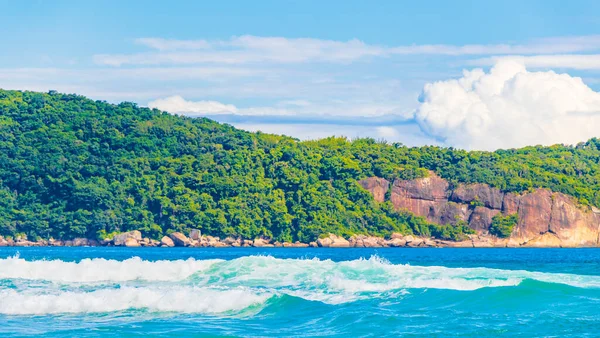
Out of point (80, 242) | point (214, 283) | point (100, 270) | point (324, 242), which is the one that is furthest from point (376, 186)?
point (214, 283)

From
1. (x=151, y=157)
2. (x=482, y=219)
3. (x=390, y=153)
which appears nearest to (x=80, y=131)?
(x=151, y=157)

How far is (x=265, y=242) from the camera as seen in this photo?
124000 millimetres

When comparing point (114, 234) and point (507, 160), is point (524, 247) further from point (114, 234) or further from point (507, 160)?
point (114, 234)

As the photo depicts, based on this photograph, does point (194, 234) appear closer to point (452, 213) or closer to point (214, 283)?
point (452, 213)

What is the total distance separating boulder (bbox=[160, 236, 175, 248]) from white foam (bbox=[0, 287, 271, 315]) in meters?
92.2

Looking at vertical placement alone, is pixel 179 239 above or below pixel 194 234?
below

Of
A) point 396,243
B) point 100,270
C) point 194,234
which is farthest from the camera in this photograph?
point 396,243

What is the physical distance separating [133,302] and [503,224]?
363 ft

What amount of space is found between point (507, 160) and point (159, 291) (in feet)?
431

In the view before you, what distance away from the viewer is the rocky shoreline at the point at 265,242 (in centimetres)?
11625

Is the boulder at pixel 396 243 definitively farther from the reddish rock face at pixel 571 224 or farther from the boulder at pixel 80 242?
the boulder at pixel 80 242

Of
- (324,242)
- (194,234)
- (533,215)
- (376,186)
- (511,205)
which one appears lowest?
(324,242)

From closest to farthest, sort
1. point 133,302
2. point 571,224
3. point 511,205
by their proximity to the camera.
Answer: point 133,302 → point 571,224 → point 511,205

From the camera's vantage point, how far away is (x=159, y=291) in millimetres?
25875
